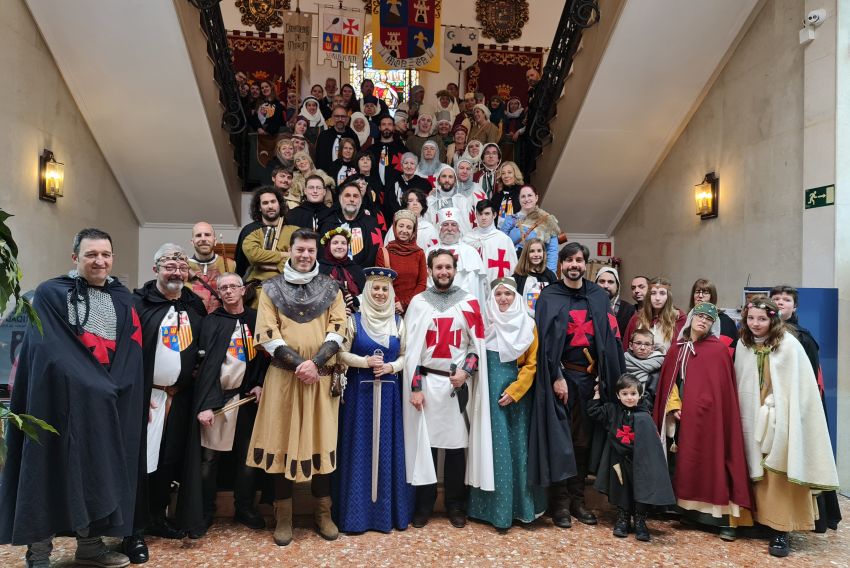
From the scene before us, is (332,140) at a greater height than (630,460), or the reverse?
(332,140)

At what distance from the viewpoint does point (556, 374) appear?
373 centimetres

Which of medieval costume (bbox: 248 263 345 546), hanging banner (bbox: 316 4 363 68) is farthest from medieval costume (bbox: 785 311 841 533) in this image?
hanging banner (bbox: 316 4 363 68)

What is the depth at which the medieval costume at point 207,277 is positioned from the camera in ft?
12.2

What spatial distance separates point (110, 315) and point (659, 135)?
6.44 metres

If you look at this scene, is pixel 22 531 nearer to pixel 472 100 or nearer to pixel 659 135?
pixel 659 135

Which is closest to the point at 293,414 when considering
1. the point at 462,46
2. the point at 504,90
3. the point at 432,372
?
the point at 432,372

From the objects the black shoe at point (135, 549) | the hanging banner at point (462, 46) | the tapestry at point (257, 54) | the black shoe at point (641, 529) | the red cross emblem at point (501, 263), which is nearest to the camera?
the black shoe at point (135, 549)

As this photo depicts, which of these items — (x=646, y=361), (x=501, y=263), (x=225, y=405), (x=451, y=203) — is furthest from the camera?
(x=451, y=203)

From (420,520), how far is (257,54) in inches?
470

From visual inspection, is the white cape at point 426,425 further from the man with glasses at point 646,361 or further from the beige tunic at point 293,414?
the man with glasses at point 646,361

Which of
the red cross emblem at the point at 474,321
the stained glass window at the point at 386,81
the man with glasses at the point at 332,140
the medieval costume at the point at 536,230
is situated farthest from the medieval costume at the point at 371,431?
the stained glass window at the point at 386,81

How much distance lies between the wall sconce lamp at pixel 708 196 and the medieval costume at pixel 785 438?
10.0 feet

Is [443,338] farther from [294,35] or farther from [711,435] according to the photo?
[294,35]

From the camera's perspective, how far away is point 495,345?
148 inches
